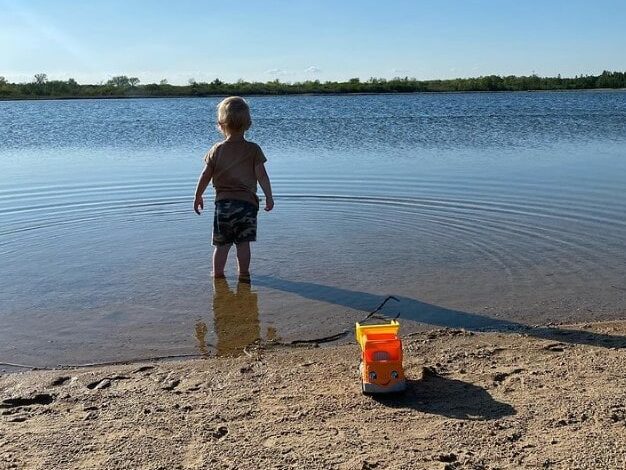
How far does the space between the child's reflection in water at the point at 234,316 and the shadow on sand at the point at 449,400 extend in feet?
4.91

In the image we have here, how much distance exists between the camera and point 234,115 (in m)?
6.40

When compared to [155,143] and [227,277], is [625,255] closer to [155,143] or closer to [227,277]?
[227,277]

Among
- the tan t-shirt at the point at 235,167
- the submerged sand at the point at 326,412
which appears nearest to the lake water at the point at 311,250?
the submerged sand at the point at 326,412

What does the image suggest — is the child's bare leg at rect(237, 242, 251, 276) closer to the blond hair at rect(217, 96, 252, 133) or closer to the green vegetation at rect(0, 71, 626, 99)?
the blond hair at rect(217, 96, 252, 133)

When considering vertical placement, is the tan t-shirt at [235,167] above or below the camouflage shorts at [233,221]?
above

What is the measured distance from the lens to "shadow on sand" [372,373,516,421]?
381 cm

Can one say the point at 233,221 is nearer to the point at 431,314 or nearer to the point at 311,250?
the point at 311,250

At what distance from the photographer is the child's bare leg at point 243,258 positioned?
6855 mm

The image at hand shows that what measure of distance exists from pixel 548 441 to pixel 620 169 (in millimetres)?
11931

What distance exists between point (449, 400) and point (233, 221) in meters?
3.28

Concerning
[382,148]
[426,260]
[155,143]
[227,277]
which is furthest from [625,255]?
[155,143]

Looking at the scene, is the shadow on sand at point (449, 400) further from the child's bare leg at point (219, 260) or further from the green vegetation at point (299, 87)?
the green vegetation at point (299, 87)

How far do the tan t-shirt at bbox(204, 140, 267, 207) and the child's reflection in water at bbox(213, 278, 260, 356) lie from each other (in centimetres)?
85

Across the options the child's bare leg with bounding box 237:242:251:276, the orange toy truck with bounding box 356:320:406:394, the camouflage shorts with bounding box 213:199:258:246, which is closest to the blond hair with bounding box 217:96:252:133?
the camouflage shorts with bounding box 213:199:258:246
